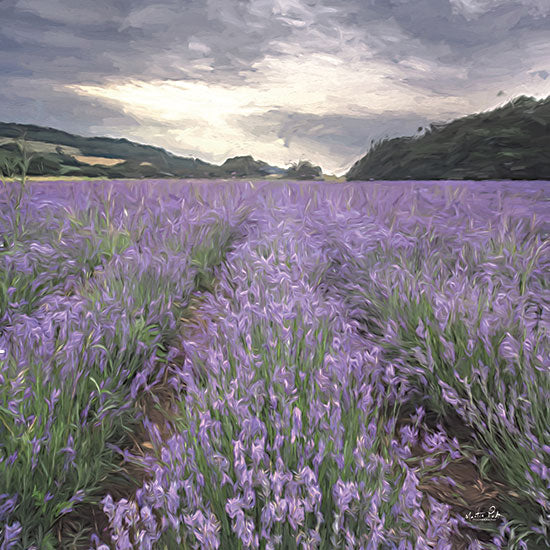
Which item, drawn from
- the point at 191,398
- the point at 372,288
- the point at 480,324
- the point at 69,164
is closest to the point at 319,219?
the point at 372,288

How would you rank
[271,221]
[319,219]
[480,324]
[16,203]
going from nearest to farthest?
[480,324] < [16,203] < [271,221] < [319,219]

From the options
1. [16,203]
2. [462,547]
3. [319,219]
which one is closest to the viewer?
[462,547]

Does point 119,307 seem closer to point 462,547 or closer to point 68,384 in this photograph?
point 68,384

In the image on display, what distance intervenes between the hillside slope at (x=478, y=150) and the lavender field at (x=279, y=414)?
749cm

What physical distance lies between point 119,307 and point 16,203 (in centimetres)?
179

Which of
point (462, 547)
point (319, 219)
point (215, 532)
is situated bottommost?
point (462, 547)

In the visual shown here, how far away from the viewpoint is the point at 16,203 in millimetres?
2705

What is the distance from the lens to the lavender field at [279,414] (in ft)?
2.71

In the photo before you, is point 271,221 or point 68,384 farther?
point 271,221
